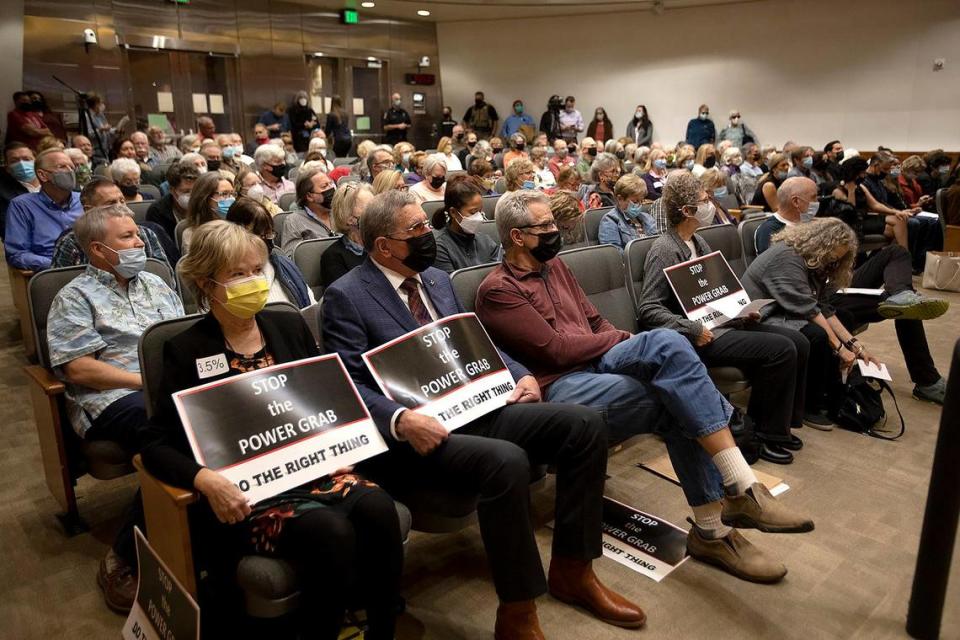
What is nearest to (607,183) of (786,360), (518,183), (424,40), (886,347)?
(518,183)

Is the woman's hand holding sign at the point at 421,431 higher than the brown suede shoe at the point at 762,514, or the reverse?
the woman's hand holding sign at the point at 421,431

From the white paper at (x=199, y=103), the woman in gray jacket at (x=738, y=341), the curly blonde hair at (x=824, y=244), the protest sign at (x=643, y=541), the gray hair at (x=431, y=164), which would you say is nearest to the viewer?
the protest sign at (x=643, y=541)

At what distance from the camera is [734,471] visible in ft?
7.57

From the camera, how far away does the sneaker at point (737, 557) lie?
7.93 feet

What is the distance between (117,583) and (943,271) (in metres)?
7.22

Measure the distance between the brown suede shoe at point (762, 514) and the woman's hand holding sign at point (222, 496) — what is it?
1.55 meters

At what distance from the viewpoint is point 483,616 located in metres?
2.26

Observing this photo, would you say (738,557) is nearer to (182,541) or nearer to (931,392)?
(182,541)

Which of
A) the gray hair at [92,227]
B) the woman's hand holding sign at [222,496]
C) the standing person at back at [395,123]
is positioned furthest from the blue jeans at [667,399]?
the standing person at back at [395,123]

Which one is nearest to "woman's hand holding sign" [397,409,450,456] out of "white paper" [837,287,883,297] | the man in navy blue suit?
the man in navy blue suit

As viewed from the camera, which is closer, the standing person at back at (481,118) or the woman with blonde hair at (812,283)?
the woman with blonde hair at (812,283)

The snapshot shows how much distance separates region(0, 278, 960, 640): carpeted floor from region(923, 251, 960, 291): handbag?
158 inches

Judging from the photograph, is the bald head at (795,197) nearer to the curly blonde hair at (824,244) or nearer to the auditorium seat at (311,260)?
the curly blonde hair at (824,244)

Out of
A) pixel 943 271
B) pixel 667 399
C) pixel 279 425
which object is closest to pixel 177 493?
pixel 279 425
